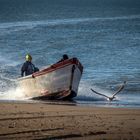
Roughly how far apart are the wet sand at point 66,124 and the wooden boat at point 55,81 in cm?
418

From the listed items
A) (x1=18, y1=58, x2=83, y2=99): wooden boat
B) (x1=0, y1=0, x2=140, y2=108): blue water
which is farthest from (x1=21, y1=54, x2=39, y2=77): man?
(x1=0, y1=0, x2=140, y2=108): blue water

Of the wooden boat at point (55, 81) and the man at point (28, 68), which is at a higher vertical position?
the man at point (28, 68)

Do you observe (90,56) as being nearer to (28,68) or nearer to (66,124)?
(28,68)

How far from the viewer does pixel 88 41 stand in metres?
46.1

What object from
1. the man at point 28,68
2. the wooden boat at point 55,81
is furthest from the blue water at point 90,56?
the man at point 28,68

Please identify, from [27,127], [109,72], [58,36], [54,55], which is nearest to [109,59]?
[54,55]

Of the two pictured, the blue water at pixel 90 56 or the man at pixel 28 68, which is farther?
the blue water at pixel 90 56

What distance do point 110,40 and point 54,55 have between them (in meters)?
13.5

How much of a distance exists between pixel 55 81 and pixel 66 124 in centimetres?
737

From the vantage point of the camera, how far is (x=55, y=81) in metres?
18.5

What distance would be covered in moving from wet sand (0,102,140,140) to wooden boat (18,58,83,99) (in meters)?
4.18

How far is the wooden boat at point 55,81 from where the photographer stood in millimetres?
17938

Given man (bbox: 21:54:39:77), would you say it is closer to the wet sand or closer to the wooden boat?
the wooden boat

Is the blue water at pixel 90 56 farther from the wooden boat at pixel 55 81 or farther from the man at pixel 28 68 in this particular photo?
the man at pixel 28 68
